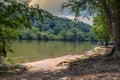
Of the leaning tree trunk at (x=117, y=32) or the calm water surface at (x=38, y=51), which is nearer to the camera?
the leaning tree trunk at (x=117, y=32)

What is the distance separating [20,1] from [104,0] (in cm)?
503

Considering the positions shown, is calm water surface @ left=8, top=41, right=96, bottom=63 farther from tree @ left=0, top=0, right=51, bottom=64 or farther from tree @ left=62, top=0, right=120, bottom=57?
tree @ left=0, top=0, right=51, bottom=64

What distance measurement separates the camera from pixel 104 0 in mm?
20234

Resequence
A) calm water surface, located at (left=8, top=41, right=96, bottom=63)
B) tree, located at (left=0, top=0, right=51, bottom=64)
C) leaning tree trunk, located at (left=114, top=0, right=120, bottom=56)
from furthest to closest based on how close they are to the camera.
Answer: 1. calm water surface, located at (left=8, top=41, right=96, bottom=63)
2. leaning tree trunk, located at (left=114, top=0, right=120, bottom=56)
3. tree, located at (left=0, top=0, right=51, bottom=64)

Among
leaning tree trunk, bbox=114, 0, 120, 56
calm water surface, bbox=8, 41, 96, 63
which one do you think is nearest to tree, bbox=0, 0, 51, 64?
leaning tree trunk, bbox=114, 0, 120, 56

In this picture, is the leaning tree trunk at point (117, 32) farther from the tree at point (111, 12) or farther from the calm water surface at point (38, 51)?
the calm water surface at point (38, 51)

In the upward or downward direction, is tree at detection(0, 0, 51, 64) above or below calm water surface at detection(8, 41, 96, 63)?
above

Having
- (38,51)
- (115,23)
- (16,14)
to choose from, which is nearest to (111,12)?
(115,23)

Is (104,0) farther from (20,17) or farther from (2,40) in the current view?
(2,40)

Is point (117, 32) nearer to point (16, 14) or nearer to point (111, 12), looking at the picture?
point (111, 12)

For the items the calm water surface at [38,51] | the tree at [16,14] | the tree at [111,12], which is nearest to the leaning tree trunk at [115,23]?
the tree at [111,12]

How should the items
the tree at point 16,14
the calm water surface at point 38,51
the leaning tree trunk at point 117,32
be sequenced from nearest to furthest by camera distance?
1. the tree at point 16,14
2. the leaning tree trunk at point 117,32
3. the calm water surface at point 38,51

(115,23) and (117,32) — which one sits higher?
(115,23)

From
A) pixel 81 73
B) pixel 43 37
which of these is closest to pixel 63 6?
pixel 81 73
